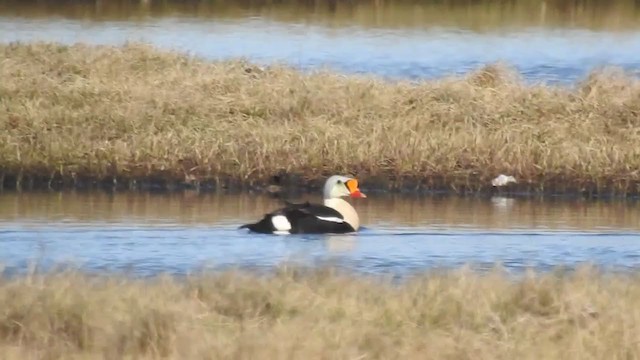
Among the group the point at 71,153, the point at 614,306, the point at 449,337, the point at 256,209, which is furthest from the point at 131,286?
the point at 71,153

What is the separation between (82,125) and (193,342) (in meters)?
9.79

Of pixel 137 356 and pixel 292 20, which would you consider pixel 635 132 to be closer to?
pixel 137 356

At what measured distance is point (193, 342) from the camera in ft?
25.2

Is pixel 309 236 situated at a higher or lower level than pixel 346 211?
lower

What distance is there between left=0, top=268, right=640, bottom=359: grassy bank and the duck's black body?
155 inches

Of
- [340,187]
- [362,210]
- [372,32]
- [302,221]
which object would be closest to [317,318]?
[302,221]

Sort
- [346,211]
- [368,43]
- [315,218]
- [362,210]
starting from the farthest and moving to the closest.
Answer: [368,43] → [362,210] → [346,211] → [315,218]

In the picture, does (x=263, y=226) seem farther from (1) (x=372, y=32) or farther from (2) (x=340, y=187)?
(1) (x=372, y=32)

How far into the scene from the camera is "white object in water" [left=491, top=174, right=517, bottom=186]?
1642cm

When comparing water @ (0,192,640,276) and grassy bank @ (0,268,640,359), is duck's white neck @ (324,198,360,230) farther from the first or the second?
grassy bank @ (0,268,640,359)

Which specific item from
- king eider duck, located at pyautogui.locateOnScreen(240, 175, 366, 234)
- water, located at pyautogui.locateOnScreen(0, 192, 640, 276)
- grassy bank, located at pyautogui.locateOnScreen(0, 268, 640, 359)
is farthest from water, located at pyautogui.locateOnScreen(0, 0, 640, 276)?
grassy bank, located at pyautogui.locateOnScreen(0, 268, 640, 359)

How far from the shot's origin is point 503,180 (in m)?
16.4

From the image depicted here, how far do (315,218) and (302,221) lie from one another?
201 mm

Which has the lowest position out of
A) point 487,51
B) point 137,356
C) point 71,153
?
point 137,356
